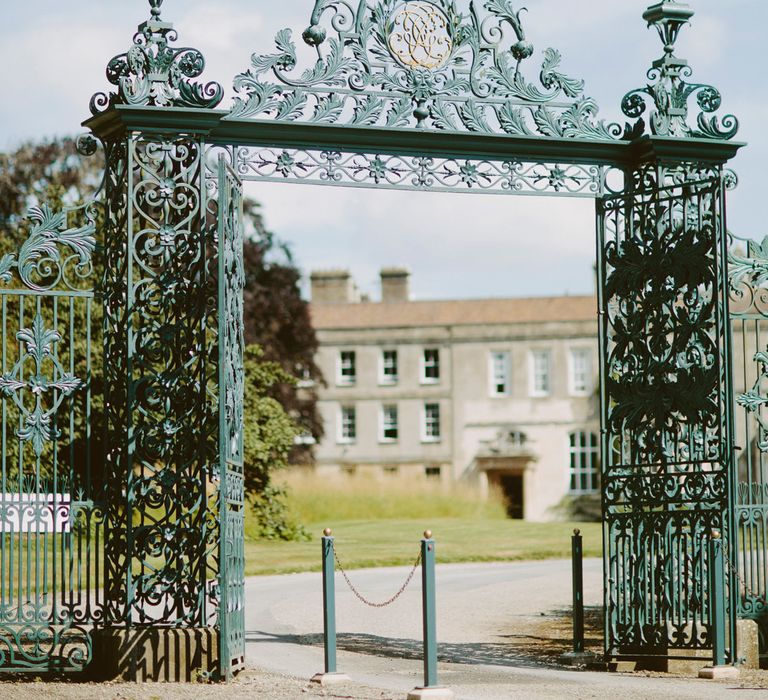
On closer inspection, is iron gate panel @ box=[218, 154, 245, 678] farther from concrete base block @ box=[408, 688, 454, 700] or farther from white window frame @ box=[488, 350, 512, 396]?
white window frame @ box=[488, 350, 512, 396]

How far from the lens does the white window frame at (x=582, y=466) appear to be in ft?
177

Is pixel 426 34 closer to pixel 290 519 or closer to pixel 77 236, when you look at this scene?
pixel 77 236

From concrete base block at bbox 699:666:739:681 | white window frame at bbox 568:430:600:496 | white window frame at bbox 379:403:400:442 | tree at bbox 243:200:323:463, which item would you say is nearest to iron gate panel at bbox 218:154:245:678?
concrete base block at bbox 699:666:739:681

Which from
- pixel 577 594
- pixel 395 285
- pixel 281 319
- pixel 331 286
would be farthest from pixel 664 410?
pixel 331 286

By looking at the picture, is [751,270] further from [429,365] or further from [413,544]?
[429,365]

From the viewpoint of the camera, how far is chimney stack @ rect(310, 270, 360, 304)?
58.5m

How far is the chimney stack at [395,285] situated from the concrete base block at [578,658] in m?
45.8

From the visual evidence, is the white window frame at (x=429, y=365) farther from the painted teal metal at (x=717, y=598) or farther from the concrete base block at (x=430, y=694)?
the concrete base block at (x=430, y=694)

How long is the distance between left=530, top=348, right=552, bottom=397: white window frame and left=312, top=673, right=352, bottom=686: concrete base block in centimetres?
4549

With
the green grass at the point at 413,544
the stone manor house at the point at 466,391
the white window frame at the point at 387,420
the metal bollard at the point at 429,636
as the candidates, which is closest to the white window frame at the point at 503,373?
the stone manor house at the point at 466,391

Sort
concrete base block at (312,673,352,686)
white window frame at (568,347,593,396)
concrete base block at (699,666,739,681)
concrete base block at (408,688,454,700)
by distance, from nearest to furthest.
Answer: concrete base block at (408,688,454,700), concrete base block at (312,673,352,686), concrete base block at (699,666,739,681), white window frame at (568,347,593,396)

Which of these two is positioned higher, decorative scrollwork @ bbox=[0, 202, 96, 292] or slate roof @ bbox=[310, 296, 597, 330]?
slate roof @ bbox=[310, 296, 597, 330]

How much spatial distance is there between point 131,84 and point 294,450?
33945mm

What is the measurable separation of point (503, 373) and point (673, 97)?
145 ft
